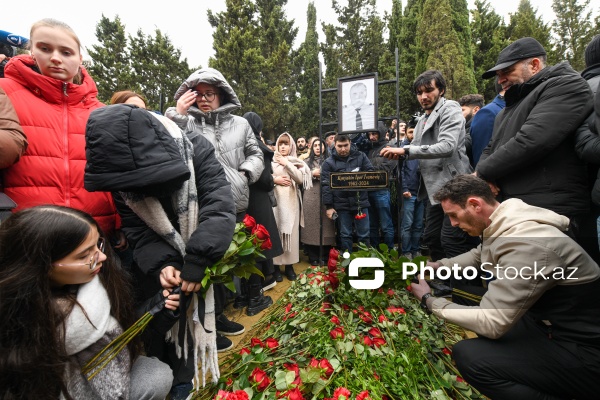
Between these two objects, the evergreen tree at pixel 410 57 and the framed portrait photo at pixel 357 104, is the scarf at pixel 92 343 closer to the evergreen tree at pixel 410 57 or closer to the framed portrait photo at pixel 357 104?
the framed portrait photo at pixel 357 104

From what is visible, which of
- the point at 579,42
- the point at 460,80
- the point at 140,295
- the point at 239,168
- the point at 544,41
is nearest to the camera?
the point at 140,295

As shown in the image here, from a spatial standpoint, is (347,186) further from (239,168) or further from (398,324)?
(398,324)

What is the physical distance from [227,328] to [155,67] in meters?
21.3

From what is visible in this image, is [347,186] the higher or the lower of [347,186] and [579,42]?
the lower

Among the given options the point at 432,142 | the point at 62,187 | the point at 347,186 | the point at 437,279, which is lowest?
the point at 437,279

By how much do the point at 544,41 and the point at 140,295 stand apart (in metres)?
21.8

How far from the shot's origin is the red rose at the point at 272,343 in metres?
1.66

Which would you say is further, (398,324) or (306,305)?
(306,305)

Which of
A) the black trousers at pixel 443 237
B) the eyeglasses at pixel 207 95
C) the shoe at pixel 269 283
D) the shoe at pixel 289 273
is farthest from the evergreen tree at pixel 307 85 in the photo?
the eyeglasses at pixel 207 95

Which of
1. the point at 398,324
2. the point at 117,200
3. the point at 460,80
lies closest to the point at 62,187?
the point at 117,200

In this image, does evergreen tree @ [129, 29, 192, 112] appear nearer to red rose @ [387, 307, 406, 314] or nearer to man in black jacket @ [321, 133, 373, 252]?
man in black jacket @ [321, 133, 373, 252]

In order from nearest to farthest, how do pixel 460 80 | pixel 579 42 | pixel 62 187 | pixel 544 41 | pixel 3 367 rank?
pixel 3 367 < pixel 62 187 < pixel 460 80 < pixel 544 41 < pixel 579 42

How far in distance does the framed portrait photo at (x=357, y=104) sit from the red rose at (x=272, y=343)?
290cm

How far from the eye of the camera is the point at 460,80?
13.2m
